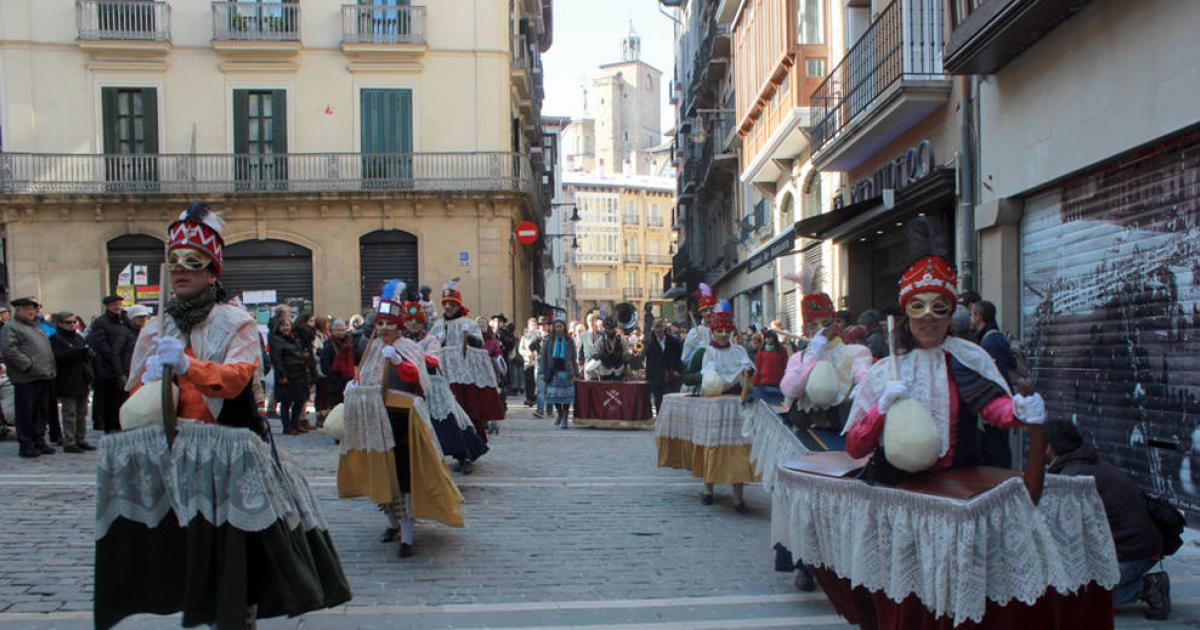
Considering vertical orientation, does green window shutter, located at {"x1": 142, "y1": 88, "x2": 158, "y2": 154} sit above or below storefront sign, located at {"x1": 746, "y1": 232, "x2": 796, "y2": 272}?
above

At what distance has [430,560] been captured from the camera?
691 cm

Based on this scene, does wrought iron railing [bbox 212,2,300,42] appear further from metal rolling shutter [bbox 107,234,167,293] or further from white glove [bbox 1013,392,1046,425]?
white glove [bbox 1013,392,1046,425]

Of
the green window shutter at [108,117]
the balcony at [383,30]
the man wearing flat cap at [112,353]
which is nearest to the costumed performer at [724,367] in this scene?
the man wearing flat cap at [112,353]

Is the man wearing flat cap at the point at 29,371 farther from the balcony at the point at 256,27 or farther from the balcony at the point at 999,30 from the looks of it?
the balcony at the point at 256,27

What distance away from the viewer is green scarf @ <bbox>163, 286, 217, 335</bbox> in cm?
459

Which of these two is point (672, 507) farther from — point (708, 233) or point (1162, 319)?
point (708, 233)

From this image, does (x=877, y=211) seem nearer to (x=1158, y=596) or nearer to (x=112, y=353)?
(x=1158, y=596)

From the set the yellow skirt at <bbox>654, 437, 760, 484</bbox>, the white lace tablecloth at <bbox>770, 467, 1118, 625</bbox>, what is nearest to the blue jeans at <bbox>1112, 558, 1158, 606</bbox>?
the white lace tablecloth at <bbox>770, 467, 1118, 625</bbox>

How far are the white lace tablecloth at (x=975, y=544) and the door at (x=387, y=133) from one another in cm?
2374

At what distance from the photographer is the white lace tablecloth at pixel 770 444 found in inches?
252

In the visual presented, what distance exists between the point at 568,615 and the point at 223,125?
→ 946 inches

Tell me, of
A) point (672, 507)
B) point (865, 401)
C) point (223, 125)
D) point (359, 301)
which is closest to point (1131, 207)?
point (672, 507)

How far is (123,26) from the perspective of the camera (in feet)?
86.2

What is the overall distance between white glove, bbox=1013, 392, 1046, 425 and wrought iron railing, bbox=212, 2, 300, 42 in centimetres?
2558
